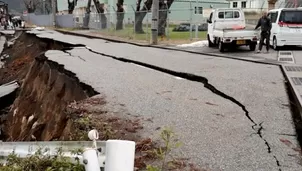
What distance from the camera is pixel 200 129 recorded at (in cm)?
581

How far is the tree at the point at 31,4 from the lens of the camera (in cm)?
10338

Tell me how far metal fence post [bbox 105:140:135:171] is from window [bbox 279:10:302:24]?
17.6 metres

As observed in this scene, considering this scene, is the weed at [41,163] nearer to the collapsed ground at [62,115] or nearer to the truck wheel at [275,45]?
the collapsed ground at [62,115]

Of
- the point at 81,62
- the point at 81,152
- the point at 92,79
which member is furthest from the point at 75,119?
the point at 81,62

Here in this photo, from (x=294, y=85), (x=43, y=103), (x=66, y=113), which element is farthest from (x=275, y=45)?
(x=66, y=113)

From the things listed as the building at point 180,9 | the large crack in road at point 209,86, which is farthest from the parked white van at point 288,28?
the building at point 180,9

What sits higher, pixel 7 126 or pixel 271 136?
pixel 271 136

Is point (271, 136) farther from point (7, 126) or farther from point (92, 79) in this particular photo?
point (7, 126)

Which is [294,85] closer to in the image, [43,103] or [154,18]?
[43,103]

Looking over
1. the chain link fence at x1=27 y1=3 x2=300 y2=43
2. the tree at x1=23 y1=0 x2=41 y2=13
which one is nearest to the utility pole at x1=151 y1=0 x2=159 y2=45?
the chain link fence at x1=27 y1=3 x2=300 y2=43

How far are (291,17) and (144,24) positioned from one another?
1585 cm

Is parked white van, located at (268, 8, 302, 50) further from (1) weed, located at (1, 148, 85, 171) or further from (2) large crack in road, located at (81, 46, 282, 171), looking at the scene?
(1) weed, located at (1, 148, 85, 171)

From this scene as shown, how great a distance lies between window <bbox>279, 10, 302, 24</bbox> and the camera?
19547 mm

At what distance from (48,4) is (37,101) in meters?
93.1
